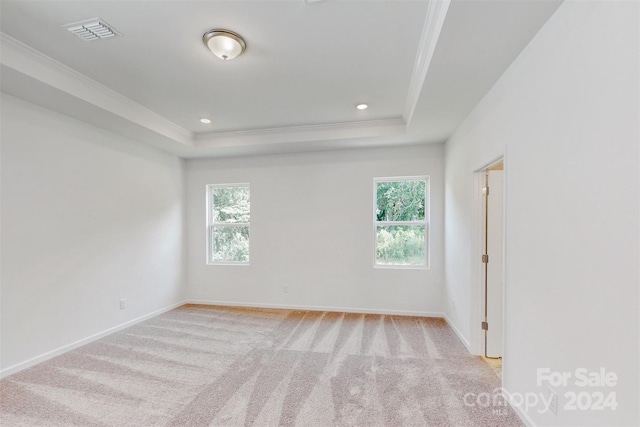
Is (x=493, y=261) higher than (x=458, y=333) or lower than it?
higher

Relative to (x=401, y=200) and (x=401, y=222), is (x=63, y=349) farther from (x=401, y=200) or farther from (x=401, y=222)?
(x=401, y=200)

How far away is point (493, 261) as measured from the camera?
2834 millimetres

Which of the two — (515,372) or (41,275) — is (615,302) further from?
(41,275)

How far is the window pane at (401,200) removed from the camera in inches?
170

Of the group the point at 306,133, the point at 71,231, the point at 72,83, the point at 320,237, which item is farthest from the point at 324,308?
the point at 72,83

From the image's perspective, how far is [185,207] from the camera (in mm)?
4980

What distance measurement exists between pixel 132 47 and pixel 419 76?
7.81ft

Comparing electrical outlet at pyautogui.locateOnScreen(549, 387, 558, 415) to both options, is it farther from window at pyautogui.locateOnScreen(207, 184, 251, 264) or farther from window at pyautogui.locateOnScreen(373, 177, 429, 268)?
window at pyautogui.locateOnScreen(207, 184, 251, 264)

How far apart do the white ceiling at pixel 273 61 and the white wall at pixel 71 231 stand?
381mm

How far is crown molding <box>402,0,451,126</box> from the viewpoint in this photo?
5.56 feet

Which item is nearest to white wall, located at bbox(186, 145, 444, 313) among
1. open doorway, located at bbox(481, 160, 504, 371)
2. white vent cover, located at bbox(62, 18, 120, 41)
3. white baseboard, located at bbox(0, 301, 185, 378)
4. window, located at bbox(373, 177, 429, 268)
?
window, located at bbox(373, 177, 429, 268)

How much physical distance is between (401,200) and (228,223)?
2.99 m

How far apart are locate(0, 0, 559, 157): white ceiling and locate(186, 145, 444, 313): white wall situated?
762 mm

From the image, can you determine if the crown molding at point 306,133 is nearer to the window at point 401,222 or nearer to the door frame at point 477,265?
the window at point 401,222
